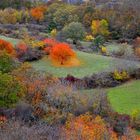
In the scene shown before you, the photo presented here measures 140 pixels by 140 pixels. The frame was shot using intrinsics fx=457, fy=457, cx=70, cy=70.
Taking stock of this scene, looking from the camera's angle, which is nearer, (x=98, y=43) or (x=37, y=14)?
(x=98, y=43)

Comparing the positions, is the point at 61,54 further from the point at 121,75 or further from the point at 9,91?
the point at 9,91

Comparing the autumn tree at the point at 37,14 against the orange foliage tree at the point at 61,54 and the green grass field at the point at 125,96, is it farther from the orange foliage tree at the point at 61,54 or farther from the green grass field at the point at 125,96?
the green grass field at the point at 125,96

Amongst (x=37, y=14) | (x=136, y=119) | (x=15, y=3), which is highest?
(x=136, y=119)

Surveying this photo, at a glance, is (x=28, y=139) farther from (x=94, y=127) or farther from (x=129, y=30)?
(x=129, y=30)

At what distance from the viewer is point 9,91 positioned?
37156mm

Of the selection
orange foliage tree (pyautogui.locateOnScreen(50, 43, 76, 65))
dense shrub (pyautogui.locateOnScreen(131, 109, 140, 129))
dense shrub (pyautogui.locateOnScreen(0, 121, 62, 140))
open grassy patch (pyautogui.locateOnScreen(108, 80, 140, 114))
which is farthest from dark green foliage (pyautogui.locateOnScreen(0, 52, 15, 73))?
dense shrub (pyautogui.locateOnScreen(0, 121, 62, 140))

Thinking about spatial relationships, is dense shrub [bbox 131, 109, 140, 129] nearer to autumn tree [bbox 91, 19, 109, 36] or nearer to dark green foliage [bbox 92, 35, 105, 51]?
dark green foliage [bbox 92, 35, 105, 51]

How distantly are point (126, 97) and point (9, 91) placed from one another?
15.1 meters

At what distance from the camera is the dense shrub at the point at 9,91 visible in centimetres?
3645

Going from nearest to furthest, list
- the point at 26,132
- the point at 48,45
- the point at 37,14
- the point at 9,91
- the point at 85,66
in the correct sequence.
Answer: the point at 26,132, the point at 9,91, the point at 85,66, the point at 48,45, the point at 37,14

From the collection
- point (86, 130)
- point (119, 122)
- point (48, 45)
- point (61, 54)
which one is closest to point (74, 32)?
point (48, 45)

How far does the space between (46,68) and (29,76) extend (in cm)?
1297

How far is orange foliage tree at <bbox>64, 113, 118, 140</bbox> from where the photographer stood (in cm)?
2900

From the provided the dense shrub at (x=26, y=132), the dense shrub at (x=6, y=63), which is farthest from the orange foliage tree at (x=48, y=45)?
the dense shrub at (x=26, y=132)
